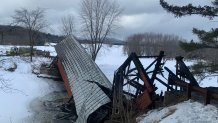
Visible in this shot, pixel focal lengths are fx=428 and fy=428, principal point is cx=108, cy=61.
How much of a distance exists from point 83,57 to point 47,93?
6.75 m

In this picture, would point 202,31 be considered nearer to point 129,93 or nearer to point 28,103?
point 129,93

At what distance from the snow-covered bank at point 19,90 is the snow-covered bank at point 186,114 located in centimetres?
759

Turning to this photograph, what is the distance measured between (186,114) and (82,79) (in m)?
10.7

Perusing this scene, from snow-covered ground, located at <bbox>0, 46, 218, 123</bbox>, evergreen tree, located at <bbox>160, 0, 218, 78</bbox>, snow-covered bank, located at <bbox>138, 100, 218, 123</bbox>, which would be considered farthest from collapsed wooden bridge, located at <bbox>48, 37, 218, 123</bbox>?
evergreen tree, located at <bbox>160, 0, 218, 78</bbox>

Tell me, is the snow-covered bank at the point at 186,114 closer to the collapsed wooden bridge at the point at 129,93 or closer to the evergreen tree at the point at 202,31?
the collapsed wooden bridge at the point at 129,93

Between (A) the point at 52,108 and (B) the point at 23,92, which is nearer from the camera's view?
(A) the point at 52,108

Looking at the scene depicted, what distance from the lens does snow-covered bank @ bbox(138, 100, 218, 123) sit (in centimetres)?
1264

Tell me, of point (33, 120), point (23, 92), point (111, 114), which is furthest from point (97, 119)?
point (23, 92)

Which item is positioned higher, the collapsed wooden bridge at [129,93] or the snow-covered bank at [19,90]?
the collapsed wooden bridge at [129,93]

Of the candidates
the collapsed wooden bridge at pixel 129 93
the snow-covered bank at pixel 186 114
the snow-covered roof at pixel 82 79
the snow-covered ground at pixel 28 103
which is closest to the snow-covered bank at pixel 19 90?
the snow-covered ground at pixel 28 103

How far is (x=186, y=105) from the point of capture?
14.0 m

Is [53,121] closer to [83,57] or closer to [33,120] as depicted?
[33,120]

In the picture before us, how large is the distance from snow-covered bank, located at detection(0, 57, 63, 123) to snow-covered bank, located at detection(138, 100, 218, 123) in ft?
24.9

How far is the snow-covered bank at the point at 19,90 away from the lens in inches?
990
